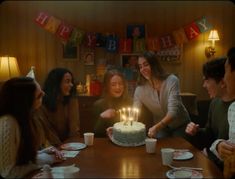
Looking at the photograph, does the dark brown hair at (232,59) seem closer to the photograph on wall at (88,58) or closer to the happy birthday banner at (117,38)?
the happy birthday banner at (117,38)

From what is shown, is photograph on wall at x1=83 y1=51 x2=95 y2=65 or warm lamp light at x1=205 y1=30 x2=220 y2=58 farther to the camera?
photograph on wall at x1=83 y1=51 x2=95 y2=65

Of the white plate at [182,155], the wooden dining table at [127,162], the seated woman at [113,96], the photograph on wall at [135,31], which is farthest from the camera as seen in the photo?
the photograph on wall at [135,31]

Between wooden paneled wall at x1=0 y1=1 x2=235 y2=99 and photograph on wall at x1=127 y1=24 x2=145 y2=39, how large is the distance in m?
0.09

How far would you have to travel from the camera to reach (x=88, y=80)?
486cm

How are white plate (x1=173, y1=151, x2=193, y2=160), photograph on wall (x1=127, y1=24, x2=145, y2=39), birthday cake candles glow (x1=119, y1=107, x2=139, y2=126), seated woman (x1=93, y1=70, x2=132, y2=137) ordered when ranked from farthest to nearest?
photograph on wall (x1=127, y1=24, x2=145, y2=39) < seated woman (x1=93, y1=70, x2=132, y2=137) < birthday cake candles glow (x1=119, y1=107, x2=139, y2=126) < white plate (x1=173, y1=151, x2=193, y2=160)

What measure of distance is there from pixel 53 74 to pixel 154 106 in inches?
36.3

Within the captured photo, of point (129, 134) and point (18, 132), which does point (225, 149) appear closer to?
point (129, 134)

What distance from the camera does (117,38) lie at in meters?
4.84

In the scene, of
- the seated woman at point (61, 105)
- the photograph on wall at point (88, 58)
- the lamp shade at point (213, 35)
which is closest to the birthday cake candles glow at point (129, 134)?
the seated woman at point (61, 105)

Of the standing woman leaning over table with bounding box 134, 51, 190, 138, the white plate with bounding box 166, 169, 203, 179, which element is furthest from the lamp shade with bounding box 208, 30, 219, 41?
the white plate with bounding box 166, 169, 203, 179

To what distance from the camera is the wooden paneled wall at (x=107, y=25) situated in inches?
194

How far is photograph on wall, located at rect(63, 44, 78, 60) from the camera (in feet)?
16.2

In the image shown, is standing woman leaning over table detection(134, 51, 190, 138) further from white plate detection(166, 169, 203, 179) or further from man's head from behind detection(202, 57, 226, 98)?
white plate detection(166, 169, 203, 179)

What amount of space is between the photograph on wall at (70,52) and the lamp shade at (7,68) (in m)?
0.84
